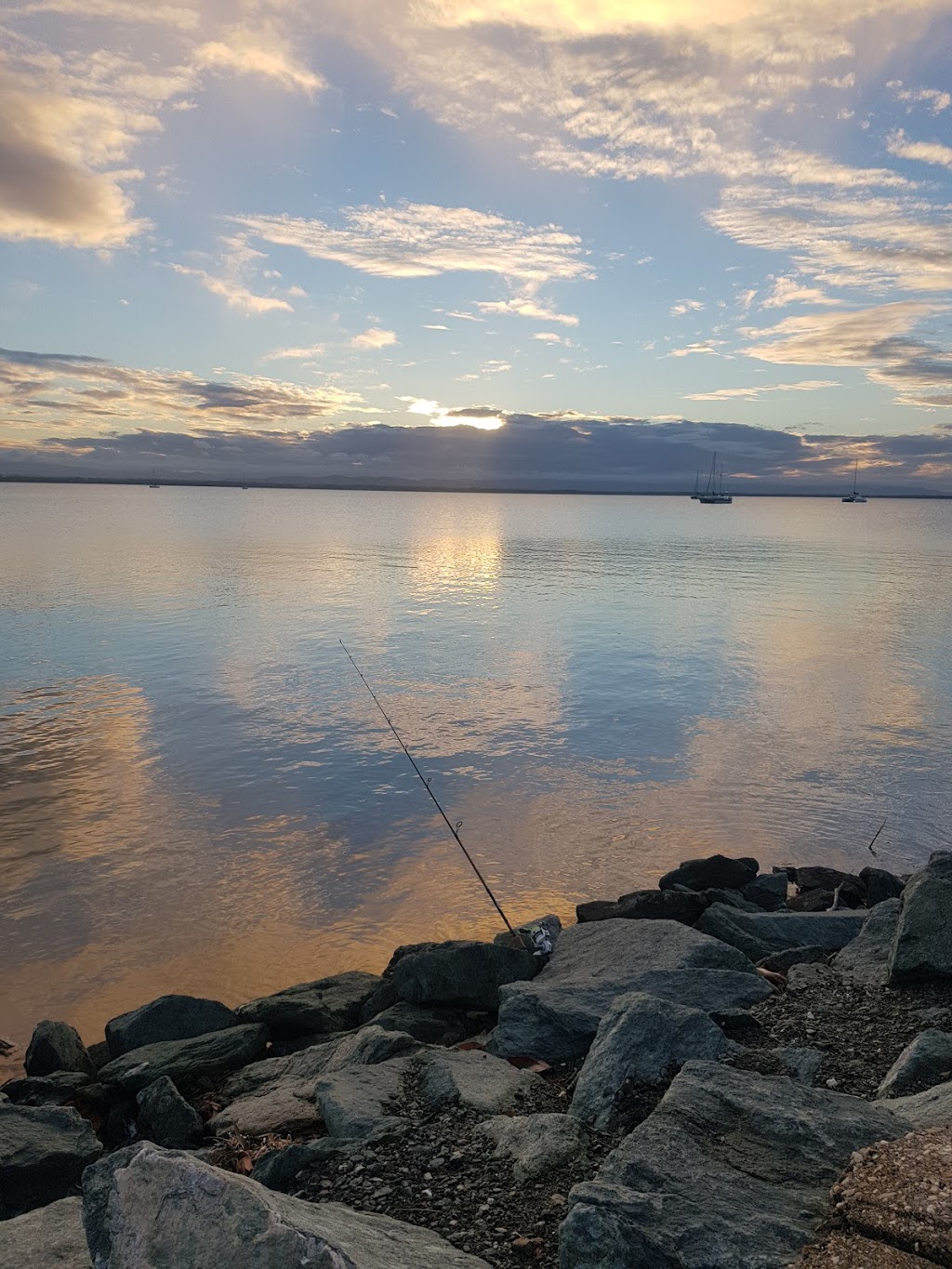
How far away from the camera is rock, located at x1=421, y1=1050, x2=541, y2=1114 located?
19.5 feet

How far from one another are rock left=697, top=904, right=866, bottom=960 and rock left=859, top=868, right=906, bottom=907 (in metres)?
1.82

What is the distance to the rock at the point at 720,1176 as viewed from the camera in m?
3.69

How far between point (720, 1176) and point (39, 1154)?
4.79 m

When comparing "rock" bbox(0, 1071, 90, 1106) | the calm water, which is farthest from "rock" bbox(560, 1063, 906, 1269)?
the calm water

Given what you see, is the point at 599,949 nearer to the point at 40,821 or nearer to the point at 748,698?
the point at 40,821

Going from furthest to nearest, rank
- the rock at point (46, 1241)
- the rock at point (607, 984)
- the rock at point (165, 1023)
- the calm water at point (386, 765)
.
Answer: the calm water at point (386, 765), the rock at point (165, 1023), the rock at point (607, 984), the rock at point (46, 1241)

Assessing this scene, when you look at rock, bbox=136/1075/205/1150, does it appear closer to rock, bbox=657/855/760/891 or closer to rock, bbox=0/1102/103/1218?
rock, bbox=0/1102/103/1218

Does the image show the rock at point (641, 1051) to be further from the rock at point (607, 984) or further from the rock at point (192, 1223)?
the rock at point (192, 1223)

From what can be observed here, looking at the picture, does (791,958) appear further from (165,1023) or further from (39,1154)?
(39,1154)

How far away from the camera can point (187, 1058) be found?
311 inches

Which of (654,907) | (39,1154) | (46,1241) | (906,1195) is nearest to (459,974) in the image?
(654,907)

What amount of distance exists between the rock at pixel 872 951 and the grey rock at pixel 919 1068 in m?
2.00

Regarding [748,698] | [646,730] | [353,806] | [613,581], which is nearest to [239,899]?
[353,806]

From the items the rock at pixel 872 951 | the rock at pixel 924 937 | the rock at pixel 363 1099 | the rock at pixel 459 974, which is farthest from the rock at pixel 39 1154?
the rock at pixel 924 937
